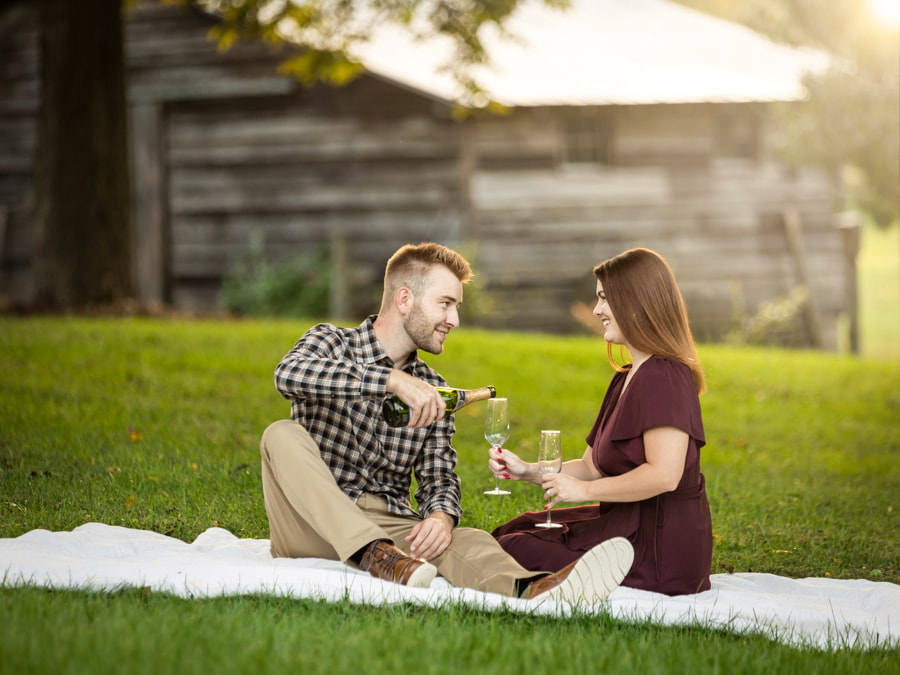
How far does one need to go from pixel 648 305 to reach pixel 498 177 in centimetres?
1270

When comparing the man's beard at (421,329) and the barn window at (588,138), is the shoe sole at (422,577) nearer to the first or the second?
the man's beard at (421,329)

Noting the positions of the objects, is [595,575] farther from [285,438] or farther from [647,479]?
[285,438]

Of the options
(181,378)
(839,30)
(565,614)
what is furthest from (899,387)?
(565,614)

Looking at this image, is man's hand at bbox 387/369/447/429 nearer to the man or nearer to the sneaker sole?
the man

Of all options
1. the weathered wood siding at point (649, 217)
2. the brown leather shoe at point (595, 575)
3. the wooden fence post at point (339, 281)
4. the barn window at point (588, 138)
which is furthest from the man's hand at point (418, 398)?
the barn window at point (588, 138)

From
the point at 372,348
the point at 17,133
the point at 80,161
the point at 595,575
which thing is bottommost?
the point at 595,575

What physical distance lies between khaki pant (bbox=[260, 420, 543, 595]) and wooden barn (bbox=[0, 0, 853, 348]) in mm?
11646

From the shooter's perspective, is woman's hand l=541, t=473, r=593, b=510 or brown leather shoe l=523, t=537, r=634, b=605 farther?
woman's hand l=541, t=473, r=593, b=510

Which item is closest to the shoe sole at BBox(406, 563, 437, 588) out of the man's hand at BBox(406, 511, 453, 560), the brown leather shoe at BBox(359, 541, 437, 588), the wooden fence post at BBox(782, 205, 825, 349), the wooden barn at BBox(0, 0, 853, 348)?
the brown leather shoe at BBox(359, 541, 437, 588)

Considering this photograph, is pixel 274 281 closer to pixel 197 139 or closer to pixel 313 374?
pixel 197 139

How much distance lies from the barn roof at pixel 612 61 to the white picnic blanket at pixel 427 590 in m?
9.55

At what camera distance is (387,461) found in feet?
15.1

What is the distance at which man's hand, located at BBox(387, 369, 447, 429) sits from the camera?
13.1ft

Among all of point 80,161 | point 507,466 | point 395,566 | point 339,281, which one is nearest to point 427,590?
point 395,566
